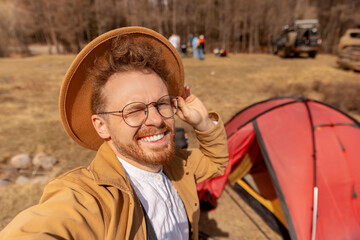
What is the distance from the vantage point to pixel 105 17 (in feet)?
71.3

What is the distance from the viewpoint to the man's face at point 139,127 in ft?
3.85

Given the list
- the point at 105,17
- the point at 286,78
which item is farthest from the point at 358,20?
the point at 105,17

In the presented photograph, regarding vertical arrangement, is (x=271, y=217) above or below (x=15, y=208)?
below

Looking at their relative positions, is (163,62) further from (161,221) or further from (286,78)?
(286,78)

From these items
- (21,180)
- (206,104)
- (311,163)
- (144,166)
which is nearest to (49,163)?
(21,180)

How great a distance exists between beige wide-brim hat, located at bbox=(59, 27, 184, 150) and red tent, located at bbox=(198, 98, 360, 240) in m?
1.93

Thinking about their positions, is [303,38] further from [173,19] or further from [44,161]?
[44,161]

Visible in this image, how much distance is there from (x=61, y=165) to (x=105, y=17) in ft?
71.2

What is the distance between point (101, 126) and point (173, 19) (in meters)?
23.8

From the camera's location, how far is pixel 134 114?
1.18 m

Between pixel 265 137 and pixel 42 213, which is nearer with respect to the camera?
pixel 42 213

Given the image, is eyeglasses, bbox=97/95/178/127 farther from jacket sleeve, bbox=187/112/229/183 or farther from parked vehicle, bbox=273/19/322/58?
parked vehicle, bbox=273/19/322/58

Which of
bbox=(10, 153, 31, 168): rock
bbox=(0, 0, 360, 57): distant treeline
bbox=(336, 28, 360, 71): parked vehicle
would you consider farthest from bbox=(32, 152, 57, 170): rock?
bbox=(0, 0, 360, 57): distant treeline

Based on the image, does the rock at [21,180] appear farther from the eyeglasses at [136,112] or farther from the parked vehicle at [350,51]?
the parked vehicle at [350,51]
